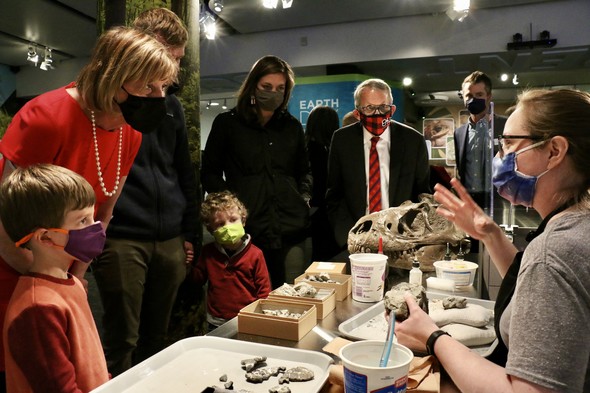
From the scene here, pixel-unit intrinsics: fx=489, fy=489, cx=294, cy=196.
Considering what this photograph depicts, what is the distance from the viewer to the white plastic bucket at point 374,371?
1017 millimetres

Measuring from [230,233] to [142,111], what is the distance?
3.78 ft

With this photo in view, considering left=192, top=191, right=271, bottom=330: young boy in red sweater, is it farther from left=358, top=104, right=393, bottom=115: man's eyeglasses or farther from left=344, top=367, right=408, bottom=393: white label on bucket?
left=344, top=367, right=408, bottom=393: white label on bucket

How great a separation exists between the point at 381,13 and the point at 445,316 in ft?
22.6

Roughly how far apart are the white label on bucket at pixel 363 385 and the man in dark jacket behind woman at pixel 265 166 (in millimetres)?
2028

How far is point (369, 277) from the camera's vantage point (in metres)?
1.93

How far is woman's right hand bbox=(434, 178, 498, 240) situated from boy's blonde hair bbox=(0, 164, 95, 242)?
1232 millimetres

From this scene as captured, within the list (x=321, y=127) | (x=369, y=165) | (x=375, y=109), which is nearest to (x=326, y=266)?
(x=369, y=165)

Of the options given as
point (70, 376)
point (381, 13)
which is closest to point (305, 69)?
point (381, 13)

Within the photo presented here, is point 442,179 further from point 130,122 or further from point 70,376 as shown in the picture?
point 70,376

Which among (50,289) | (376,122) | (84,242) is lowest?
(50,289)

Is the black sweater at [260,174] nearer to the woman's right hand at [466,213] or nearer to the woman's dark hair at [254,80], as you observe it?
the woman's dark hair at [254,80]

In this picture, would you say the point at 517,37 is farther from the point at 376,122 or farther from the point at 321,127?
the point at 376,122

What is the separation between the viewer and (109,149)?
1.88 meters

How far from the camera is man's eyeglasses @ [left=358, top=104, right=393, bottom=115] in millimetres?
3014
